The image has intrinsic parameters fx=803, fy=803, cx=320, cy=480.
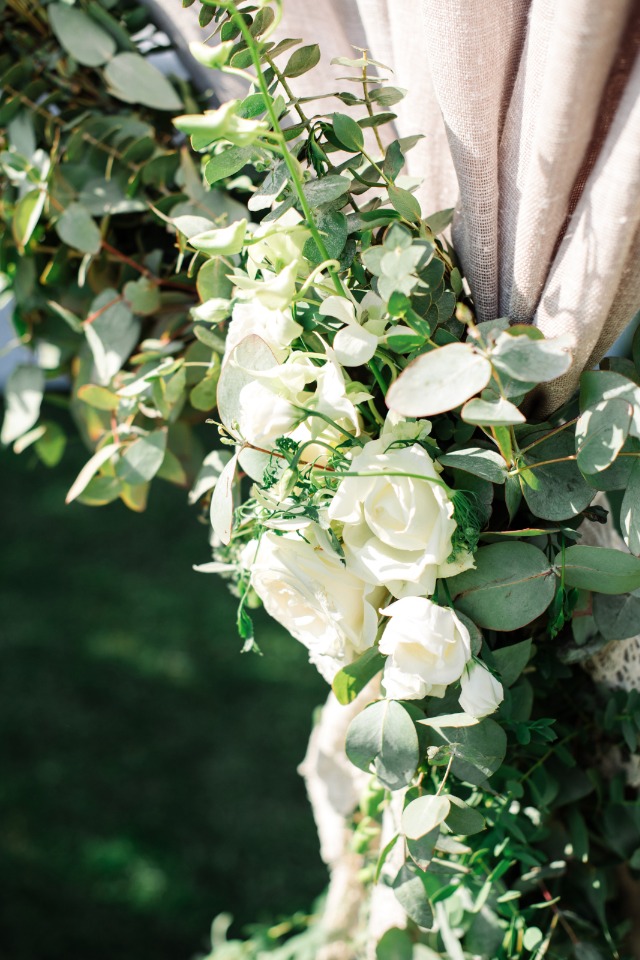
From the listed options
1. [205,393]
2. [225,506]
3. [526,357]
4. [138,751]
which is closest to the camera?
[526,357]

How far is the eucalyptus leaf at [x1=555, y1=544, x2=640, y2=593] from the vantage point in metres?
0.48

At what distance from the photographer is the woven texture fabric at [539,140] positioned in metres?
0.40

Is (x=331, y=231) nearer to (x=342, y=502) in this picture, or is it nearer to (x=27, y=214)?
(x=342, y=502)

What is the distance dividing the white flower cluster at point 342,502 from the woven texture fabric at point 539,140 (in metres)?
0.10

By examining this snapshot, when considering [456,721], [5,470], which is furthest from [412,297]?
[5,470]

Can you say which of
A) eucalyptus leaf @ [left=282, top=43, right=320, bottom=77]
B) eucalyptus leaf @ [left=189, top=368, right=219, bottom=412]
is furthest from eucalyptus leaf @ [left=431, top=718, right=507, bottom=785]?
eucalyptus leaf @ [left=282, top=43, right=320, bottom=77]

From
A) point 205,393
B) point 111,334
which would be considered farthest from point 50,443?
point 205,393

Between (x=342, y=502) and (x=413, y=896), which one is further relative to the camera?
(x=413, y=896)

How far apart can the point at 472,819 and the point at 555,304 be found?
342 mm

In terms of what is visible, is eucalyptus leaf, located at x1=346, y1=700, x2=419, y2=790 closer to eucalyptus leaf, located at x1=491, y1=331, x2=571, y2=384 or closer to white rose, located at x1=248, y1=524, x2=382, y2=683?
white rose, located at x1=248, y1=524, x2=382, y2=683

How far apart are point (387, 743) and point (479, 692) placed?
7cm

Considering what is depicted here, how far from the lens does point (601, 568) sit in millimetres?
484

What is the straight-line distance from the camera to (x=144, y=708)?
1984 mm

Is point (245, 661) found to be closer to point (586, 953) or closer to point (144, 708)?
point (144, 708)
